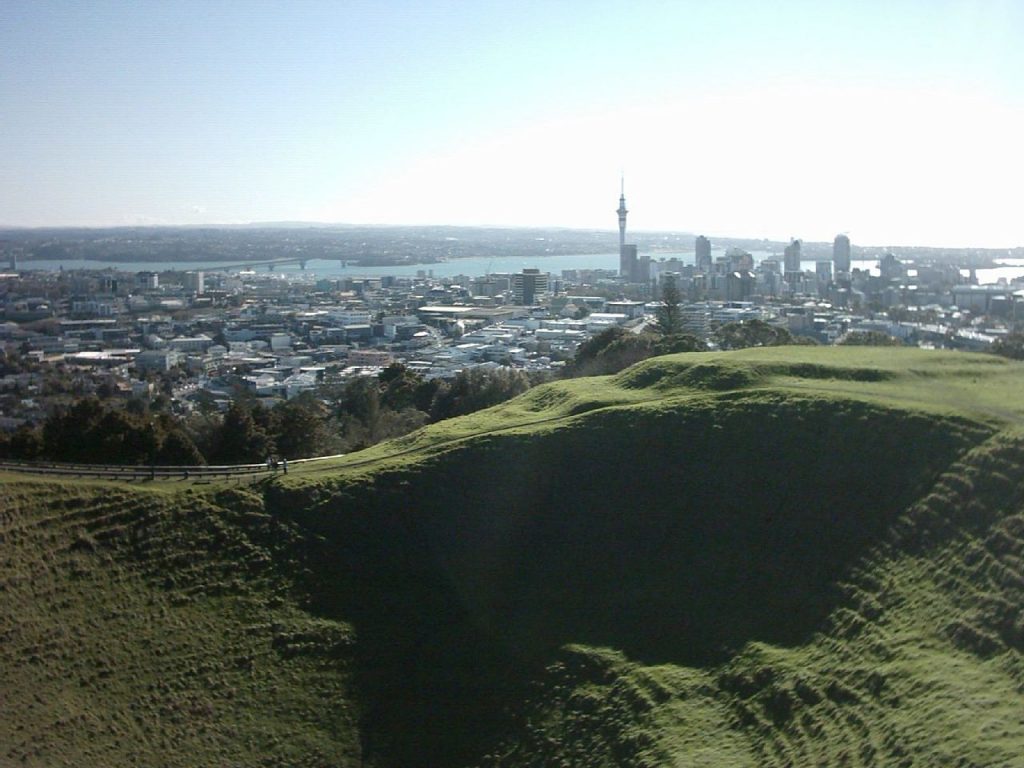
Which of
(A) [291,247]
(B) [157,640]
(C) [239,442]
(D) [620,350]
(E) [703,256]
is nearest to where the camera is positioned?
(B) [157,640]

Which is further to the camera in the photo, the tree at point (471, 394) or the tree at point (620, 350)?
the tree at point (620, 350)

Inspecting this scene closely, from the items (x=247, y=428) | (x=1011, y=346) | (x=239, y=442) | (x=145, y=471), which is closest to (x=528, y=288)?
(x=1011, y=346)

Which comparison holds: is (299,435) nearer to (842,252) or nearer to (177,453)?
(177,453)

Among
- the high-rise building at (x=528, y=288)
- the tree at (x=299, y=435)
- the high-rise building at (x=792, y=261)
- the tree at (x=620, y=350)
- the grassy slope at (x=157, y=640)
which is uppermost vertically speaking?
the high-rise building at (x=792, y=261)

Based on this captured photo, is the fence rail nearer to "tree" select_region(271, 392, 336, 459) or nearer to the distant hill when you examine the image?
"tree" select_region(271, 392, 336, 459)

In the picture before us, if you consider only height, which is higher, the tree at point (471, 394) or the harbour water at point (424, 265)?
the harbour water at point (424, 265)

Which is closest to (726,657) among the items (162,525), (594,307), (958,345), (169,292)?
(162,525)

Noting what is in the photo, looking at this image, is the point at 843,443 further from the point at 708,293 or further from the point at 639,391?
the point at 708,293

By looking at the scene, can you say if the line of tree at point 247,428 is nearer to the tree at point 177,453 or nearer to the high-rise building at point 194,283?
the tree at point 177,453

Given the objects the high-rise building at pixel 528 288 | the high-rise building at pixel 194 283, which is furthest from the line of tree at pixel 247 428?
the high-rise building at pixel 194 283
